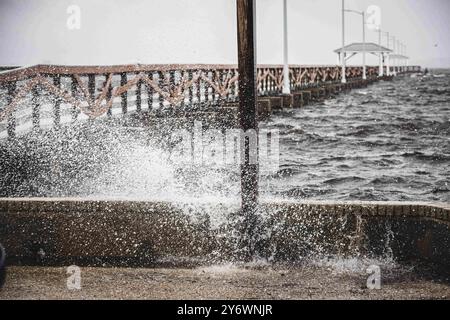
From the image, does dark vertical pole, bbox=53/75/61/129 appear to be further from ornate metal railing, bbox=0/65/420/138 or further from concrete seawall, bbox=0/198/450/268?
concrete seawall, bbox=0/198/450/268

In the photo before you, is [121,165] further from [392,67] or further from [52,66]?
[392,67]

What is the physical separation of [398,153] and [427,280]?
13021 millimetres

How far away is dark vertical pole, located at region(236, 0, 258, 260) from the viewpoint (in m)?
5.62

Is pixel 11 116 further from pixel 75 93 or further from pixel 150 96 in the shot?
pixel 150 96

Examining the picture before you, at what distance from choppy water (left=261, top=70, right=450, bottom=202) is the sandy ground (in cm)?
652

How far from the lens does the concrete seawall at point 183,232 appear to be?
5.68 m

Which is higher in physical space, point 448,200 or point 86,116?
point 86,116

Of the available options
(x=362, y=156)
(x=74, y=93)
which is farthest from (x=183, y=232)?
(x=362, y=156)

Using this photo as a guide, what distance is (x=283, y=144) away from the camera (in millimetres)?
19500

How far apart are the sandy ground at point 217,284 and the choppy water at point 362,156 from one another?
257 inches

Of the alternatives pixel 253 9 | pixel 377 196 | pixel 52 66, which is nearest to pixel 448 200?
pixel 377 196

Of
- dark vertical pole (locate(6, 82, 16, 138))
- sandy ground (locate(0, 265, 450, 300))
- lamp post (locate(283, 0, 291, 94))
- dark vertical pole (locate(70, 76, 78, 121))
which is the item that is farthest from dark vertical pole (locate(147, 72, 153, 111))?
lamp post (locate(283, 0, 291, 94))

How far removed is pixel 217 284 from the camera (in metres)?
5.08

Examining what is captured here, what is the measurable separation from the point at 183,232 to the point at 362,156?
12.1m
